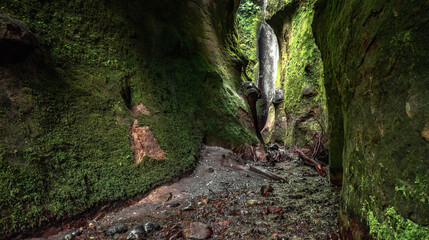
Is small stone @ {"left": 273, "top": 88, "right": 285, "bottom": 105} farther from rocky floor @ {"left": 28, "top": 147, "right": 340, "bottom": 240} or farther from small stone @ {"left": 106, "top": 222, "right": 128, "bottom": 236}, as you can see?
small stone @ {"left": 106, "top": 222, "right": 128, "bottom": 236}

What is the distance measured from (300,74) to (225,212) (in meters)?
8.33

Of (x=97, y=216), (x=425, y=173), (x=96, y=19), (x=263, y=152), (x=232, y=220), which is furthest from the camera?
(x=263, y=152)

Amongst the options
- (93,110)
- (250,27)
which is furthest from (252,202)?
(250,27)

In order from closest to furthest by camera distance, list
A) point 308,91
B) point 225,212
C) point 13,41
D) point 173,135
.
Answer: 1. point 13,41
2. point 225,212
3. point 173,135
4. point 308,91

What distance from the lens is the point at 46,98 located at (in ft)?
8.67

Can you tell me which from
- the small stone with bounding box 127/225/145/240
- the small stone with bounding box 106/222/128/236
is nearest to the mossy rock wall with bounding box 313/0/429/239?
the small stone with bounding box 127/225/145/240

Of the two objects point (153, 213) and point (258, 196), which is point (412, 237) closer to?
point (258, 196)

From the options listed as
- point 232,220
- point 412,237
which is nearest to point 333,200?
point 232,220

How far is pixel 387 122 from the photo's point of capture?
49.1 inches

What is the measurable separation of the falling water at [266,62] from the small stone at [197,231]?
14.3 m

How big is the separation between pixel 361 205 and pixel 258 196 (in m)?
1.79

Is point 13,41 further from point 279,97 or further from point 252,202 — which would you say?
point 279,97

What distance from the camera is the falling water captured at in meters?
16.7

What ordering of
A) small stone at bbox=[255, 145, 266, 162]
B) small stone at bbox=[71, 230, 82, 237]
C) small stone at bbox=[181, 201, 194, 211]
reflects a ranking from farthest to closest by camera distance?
1. small stone at bbox=[255, 145, 266, 162]
2. small stone at bbox=[181, 201, 194, 211]
3. small stone at bbox=[71, 230, 82, 237]
